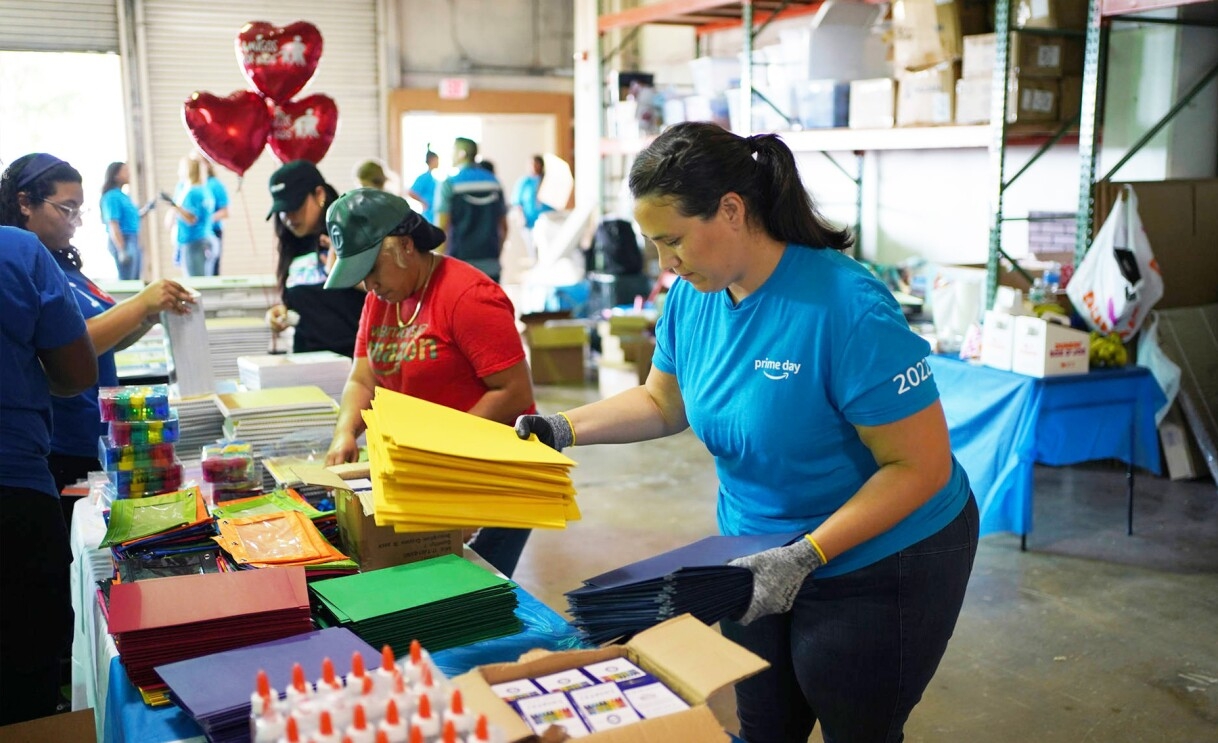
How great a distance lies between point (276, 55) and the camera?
4680 millimetres

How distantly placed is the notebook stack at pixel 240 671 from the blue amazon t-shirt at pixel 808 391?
2.09 feet

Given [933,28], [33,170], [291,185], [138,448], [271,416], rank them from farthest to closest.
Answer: [933,28] < [291,185] < [271,416] < [33,170] < [138,448]

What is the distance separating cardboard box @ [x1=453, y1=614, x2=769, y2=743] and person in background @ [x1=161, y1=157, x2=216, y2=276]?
347 inches

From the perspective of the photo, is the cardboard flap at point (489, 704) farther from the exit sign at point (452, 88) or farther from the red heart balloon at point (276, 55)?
the exit sign at point (452, 88)

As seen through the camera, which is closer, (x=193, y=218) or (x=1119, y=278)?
(x=1119, y=278)

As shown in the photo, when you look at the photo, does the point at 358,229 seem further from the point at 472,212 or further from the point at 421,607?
the point at 472,212

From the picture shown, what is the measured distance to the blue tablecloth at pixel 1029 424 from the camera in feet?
13.4

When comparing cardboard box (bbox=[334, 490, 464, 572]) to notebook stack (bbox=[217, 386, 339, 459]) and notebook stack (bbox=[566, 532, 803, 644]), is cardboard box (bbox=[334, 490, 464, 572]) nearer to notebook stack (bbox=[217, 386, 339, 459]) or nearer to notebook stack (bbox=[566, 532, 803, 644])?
notebook stack (bbox=[566, 532, 803, 644])

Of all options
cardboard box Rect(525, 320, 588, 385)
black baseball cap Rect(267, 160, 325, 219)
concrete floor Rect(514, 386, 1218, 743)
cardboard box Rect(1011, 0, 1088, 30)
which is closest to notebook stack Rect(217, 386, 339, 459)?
black baseball cap Rect(267, 160, 325, 219)

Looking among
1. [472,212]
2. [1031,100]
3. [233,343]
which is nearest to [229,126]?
[233,343]

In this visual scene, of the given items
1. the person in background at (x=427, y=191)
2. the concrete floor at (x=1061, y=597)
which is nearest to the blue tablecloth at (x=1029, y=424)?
the concrete floor at (x=1061, y=597)

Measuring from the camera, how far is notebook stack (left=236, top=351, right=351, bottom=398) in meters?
3.17

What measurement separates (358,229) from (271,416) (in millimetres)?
699

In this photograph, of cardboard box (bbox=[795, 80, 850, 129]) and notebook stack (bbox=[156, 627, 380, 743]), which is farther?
cardboard box (bbox=[795, 80, 850, 129])
